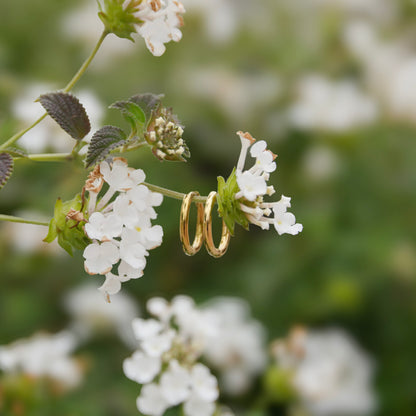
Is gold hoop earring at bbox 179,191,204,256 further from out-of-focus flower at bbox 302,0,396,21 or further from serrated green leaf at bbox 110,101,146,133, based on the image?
out-of-focus flower at bbox 302,0,396,21

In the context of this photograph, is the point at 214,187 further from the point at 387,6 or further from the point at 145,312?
the point at 387,6

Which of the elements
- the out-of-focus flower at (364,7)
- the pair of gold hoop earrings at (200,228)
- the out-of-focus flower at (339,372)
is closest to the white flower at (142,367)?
the pair of gold hoop earrings at (200,228)

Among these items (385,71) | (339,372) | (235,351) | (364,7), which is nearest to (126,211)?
(235,351)

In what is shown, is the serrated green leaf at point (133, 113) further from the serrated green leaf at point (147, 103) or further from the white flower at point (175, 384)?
the white flower at point (175, 384)

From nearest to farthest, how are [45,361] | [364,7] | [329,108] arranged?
[45,361] → [329,108] → [364,7]

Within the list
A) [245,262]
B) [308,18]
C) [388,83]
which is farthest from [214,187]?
[308,18]

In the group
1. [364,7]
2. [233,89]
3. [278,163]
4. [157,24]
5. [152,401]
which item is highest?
[364,7]

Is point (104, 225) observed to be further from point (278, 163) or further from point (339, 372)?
point (278, 163)
